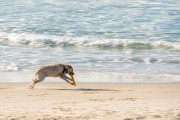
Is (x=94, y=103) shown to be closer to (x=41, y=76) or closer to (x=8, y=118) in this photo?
(x=8, y=118)

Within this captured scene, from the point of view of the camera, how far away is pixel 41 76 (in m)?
11.6

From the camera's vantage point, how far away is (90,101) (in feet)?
31.1

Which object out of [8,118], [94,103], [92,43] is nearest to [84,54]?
[92,43]

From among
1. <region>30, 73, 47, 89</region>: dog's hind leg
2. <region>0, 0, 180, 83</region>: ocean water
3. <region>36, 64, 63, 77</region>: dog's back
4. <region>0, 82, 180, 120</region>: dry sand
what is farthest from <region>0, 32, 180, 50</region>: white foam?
<region>30, 73, 47, 89</region>: dog's hind leg

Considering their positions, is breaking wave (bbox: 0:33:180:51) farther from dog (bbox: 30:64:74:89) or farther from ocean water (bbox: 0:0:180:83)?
dog (bbox: 30:64:74:89)

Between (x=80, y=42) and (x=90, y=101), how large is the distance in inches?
376

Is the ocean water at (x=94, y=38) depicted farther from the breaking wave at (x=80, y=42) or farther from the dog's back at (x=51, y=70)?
the dog's back at (x=51, y=70)

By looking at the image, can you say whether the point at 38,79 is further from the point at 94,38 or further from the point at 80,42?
the point at 94,38

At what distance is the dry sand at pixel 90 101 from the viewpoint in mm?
8234

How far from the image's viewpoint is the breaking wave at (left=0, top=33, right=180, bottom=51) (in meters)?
18.1

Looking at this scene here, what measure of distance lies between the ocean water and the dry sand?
108cm

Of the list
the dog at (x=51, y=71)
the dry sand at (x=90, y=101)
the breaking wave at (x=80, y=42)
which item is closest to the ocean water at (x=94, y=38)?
Answer: the breaking wave at (x=80, y=42)

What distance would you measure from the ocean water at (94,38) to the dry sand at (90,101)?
3.54ft

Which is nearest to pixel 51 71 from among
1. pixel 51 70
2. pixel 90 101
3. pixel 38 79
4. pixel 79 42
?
pixel 51 70
